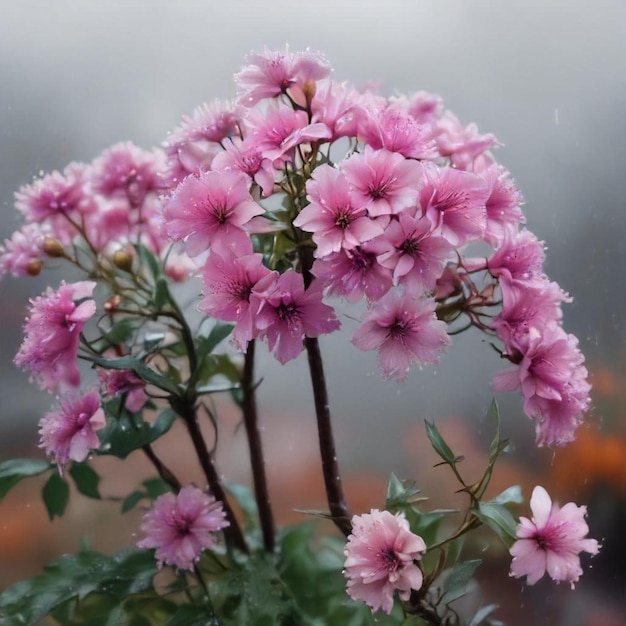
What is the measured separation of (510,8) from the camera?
876mm

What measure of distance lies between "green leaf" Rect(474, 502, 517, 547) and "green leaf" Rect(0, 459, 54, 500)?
0.43 meters

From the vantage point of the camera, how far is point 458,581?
618mm

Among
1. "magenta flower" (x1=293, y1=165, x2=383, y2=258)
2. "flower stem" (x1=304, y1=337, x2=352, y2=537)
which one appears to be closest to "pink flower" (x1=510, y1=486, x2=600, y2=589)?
"flower stem" (x1=304, y1=337, x2=352, y2=537)

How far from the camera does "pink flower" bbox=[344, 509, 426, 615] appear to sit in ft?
1.78

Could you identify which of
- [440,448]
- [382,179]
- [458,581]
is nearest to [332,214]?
[382,179]

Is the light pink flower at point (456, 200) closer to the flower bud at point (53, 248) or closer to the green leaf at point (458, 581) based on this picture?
the green leaf at point (458, 581)

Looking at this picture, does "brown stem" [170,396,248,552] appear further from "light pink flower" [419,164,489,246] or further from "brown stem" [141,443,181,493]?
"light pink flower" [419,164,489,246]

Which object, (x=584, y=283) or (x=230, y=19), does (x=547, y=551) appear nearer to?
(x=584, y=283)

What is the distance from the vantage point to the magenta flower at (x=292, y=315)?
54 cm

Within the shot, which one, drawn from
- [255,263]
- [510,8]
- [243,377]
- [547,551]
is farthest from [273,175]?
[510,8]

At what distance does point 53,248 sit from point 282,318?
33 cm

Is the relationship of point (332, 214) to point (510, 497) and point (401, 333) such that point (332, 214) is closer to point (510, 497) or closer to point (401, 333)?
point (401, 333)

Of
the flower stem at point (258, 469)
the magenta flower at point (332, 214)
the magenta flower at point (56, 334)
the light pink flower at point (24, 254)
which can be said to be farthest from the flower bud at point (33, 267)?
the magenta flower at point (332, 214)

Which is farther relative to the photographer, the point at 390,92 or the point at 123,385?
the point at 390,92
